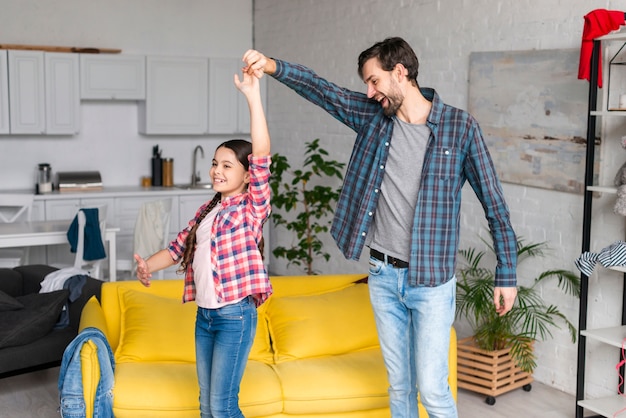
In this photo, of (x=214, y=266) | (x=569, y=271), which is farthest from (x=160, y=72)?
(x=214, y=266)

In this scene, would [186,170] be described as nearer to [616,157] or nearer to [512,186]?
[512,186]

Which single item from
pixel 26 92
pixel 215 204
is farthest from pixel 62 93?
pixel 215 204

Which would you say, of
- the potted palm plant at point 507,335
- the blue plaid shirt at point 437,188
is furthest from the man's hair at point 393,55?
the potted palm plant at point 507,335

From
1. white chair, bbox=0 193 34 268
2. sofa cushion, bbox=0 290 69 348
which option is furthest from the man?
white chair, bbox=0 193 34 268

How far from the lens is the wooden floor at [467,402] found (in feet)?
14.3

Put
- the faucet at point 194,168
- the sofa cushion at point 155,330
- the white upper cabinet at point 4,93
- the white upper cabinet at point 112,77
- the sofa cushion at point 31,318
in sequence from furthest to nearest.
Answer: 1. the faucet at point 194,168
2. the white upper cabinet at point 112,77
3. the white upper cabinet at point 4,93
4. the sofa cushion at point 31,318
5. the sofa cushion at point 155,330

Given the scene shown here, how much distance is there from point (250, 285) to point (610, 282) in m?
2.48

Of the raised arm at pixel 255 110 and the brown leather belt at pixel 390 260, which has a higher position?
the raised arm at pixel 255 110

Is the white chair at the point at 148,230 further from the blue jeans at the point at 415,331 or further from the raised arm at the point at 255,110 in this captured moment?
the raised arm at the point at 255,110

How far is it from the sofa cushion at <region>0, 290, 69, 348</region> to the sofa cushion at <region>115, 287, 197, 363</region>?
0.61 m

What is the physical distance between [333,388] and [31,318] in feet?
5.58

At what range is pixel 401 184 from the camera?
283 centimetres

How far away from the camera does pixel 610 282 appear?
175 inches

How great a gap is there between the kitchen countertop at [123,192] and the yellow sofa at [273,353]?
3.33 meters
